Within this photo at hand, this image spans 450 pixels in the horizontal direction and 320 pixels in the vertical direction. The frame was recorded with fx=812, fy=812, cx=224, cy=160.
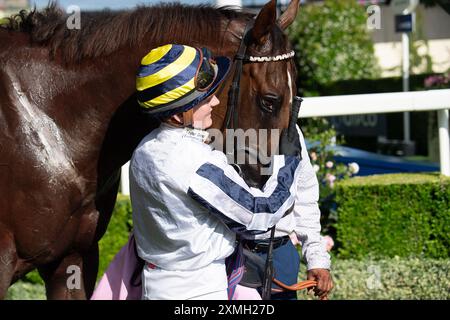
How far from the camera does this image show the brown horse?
129 inches

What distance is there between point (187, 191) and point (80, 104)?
84 centimetres

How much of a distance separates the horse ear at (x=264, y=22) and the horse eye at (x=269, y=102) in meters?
0.23

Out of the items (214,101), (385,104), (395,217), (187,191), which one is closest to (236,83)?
(214,101)

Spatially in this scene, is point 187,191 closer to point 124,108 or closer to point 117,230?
point 124,108

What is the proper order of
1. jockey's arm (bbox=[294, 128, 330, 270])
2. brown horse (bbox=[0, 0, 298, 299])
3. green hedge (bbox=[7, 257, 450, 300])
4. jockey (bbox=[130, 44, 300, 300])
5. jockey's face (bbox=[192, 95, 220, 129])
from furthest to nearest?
green hedge (bbox=[7, 257, 450, 300]) → jockey's arm (bbox=[294, 128, 330, 270]) → brown horse (bbox=[0, 0, 298, 299]) → jockey's face (bbox=[192, 95, 220, 129]) → jockey (bbox=[130, 44, 300, 300])

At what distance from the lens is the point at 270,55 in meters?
3.25

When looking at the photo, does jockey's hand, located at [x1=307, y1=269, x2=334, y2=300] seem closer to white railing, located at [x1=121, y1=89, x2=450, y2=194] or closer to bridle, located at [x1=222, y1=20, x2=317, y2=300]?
bridle, located at [x1=222, y1=20, x2=317, y2=300]

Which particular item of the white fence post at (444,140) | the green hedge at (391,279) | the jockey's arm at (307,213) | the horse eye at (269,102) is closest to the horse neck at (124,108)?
the horse eye at (269,102)

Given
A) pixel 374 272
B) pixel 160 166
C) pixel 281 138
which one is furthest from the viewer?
pixel 374 272

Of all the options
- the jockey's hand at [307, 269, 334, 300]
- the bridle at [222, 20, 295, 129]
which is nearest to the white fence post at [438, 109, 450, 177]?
the jockey's hand at [307, 269, 334, 300]

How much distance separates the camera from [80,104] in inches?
135

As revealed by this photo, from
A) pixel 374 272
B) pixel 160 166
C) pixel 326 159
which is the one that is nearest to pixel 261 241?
pixel 160 166
